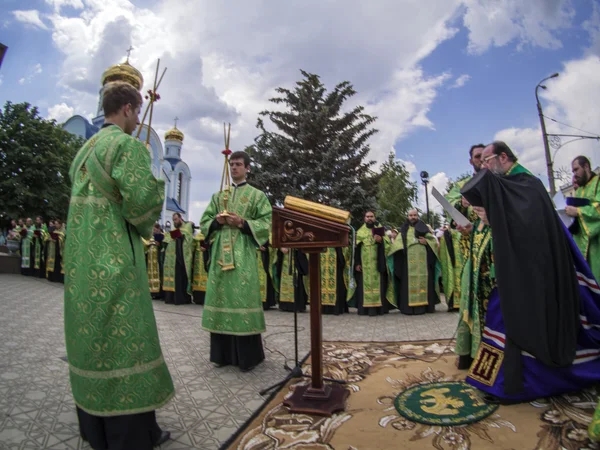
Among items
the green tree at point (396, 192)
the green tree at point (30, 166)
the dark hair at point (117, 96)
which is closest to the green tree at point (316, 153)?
the green tree at point (396, 192)

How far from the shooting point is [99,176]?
7.48ft

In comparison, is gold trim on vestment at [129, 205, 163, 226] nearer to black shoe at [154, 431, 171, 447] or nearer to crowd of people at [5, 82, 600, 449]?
crowd of people at [5, 82, 600, 449]

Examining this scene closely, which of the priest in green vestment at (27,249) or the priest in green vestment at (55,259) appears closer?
the priest in green vestment at (55,259)

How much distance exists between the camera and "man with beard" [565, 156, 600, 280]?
4.37 metres

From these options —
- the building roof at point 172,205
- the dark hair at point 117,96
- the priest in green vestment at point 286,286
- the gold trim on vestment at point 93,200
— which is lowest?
the priest in green vestment at point 286,286

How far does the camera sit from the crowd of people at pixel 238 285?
217cm

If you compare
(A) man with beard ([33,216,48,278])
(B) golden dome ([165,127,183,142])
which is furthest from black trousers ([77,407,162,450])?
(B) golden dome ([165,127,183,142])

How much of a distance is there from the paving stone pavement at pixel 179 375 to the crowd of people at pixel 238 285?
261 mm

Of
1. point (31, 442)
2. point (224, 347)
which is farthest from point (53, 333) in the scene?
point (31, 442)

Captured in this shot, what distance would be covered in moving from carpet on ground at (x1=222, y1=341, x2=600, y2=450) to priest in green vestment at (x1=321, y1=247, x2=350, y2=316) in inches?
190

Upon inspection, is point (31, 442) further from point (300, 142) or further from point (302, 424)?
point (300, 142)

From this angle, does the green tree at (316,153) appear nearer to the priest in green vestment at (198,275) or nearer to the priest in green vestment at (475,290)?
the priest in green vestment at (198,275)

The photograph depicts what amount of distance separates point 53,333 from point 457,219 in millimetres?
Answer: 5224

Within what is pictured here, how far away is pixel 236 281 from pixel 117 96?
2071 mm
